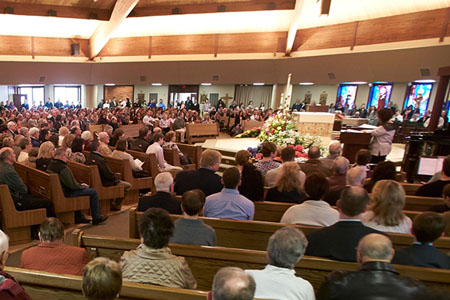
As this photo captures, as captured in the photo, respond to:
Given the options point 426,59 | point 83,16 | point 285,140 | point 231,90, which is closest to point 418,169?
point 285,140

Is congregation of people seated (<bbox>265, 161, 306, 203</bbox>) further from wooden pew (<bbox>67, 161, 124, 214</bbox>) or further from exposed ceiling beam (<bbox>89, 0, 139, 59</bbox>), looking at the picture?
exposed ceiling beam (<bbox>89, 0, 139, 59</bbox>)

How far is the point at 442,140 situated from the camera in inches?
204

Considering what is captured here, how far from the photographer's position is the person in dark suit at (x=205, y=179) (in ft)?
11.3

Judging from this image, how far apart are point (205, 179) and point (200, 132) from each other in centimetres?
791

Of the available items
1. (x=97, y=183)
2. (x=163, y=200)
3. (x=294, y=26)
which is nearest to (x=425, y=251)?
(x=163, y=200)

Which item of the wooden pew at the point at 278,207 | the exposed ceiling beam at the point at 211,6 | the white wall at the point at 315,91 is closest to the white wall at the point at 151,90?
the exposed ceiling beam at the point at 211,6

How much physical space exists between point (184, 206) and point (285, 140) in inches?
189

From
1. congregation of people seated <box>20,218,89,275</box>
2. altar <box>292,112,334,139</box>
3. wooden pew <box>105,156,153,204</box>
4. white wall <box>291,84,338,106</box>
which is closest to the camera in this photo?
congregation of people seated <box>20,218,89,275</box>

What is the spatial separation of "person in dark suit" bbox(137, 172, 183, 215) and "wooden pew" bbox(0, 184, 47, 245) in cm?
165

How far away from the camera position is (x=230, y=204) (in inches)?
113

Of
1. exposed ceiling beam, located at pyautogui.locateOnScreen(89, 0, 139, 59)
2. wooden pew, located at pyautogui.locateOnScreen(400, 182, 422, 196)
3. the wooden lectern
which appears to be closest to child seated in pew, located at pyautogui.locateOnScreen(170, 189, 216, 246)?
wooden pew, located at pyautogui.locateOnScreen(400, 182, 422, 196)

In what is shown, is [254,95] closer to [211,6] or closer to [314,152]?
[211,6]

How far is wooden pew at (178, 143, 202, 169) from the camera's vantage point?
6.96 meters

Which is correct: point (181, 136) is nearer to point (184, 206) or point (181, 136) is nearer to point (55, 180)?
point (55, 180)
